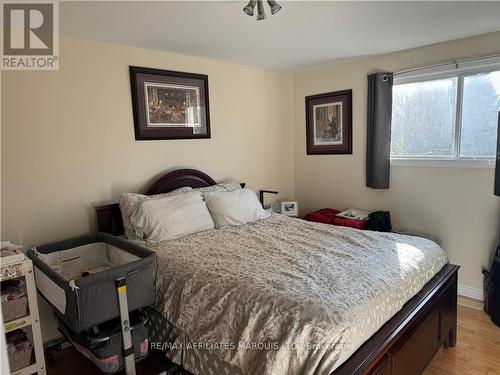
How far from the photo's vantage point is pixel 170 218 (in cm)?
270

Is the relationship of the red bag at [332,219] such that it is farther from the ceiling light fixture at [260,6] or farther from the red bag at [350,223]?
the ceiling light fixture at [260,6]

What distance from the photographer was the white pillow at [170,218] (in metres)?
2.64

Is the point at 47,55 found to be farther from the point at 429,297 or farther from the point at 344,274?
the point at 429,297

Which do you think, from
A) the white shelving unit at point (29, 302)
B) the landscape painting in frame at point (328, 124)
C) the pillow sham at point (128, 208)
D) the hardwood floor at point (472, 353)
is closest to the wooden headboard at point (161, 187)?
the pillow sham at point (128, 208)

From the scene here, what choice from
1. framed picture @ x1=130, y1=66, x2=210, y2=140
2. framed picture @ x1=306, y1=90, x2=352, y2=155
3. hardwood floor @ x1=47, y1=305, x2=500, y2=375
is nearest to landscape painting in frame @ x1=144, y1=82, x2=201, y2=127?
framed picture @ x1=130, y1=66, x2=210, y2=140

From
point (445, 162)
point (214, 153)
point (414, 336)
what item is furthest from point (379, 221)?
point (214, 153)

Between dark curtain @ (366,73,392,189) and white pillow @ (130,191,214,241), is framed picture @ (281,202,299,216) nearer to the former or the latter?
dark curtain @ (366,73,392,189)

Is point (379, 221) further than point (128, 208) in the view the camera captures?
Yes

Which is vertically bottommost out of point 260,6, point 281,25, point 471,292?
point 471,292

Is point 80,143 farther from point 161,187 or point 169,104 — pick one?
point 169,104

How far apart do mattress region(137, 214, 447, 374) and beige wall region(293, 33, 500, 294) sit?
975mm

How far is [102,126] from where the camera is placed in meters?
2.84

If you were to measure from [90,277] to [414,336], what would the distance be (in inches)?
71.9

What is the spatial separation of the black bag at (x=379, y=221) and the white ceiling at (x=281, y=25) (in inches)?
65.9
